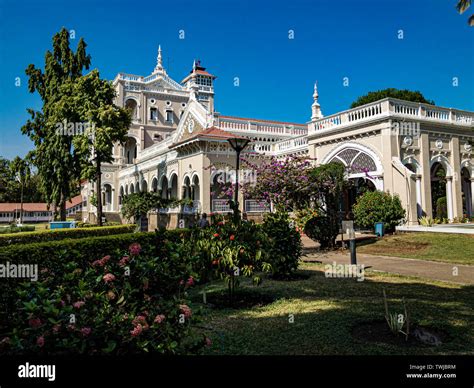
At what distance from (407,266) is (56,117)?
2118 centimetres

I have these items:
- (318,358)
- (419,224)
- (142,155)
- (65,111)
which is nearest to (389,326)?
(318,358)

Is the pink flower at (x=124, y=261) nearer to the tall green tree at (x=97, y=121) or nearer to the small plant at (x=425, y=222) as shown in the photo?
the small plant at (x=425, y=222)

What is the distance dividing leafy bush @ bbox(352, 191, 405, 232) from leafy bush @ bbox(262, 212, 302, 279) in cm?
749

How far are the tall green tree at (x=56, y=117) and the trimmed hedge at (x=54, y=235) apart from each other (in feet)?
25.2

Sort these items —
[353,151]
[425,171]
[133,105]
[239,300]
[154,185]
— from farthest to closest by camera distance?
1. [133,105]
2. [154,185]
3. [353,151]
4. [425,171]
5. [239,300]

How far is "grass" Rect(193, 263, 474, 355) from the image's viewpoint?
430cm

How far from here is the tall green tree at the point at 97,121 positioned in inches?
857

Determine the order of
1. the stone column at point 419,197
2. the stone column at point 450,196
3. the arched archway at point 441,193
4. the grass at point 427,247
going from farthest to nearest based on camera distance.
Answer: the arched archway at point 441,193 → the stone column at point 450,196 → the stone column at point 419,197 → the grass at point 427,247

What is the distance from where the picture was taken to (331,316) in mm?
5508

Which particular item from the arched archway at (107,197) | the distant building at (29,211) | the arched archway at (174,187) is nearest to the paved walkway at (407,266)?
the arched archway at (174,187)

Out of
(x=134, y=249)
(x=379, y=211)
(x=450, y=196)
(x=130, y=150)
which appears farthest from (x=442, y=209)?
(x=130, y=150)

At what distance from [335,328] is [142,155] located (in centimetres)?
3036

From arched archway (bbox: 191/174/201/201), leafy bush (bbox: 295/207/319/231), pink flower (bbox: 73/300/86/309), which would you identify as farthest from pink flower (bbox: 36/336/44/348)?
arched archway (bbox: 191/174/201/201)

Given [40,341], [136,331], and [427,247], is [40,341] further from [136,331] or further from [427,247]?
[427,247]
